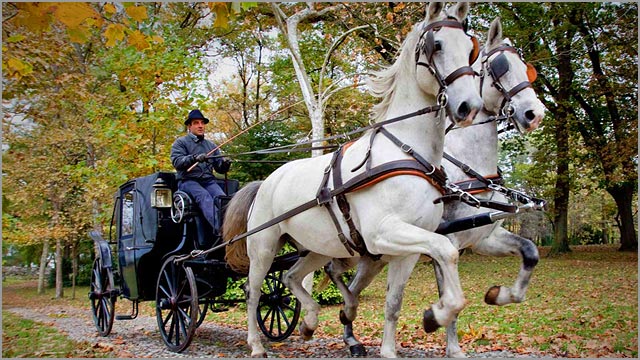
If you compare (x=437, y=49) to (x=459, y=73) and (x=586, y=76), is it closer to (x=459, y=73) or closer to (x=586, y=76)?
(x=459, y=73)

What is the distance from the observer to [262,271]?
5.95m

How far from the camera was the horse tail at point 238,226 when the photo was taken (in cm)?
622

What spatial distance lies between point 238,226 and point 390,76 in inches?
97.8

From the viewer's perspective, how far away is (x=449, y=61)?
412cm

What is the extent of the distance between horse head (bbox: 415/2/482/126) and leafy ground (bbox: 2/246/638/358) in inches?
87.0

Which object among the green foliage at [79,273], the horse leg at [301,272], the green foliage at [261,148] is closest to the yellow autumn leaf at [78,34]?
the horse leg at [301,272]

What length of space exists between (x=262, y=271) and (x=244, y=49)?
18.5 m

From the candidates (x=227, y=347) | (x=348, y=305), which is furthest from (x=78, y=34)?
(x=227, y=347)

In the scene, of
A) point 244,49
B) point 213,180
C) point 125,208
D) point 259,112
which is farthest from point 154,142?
point 259,112

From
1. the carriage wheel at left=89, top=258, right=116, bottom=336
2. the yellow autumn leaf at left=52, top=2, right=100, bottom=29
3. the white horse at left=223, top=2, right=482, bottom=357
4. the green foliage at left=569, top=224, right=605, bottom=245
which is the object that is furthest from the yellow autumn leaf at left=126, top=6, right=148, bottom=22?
the green foliage at left=569, top=224, right=605, bottom=245

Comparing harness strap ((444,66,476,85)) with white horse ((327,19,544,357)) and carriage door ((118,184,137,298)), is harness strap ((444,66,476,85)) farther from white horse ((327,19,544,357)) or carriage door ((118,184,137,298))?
carriage door ((118,184,137,298))

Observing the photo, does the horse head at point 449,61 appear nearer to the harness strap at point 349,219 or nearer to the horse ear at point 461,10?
the horse ear at point 461,10

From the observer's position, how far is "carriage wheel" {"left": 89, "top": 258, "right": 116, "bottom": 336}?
801 cm

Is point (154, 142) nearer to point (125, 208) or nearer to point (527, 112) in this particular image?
point (125, 208)
